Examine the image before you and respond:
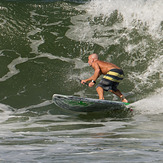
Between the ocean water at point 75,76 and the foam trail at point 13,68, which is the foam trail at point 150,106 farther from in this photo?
the foam trail at point 13,68

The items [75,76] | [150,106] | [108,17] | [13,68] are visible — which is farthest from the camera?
[108,17]

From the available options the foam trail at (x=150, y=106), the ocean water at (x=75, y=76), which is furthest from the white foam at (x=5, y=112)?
the foam trail at (x=150, y=106)

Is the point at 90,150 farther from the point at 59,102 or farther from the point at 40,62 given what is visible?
the point at 40,62

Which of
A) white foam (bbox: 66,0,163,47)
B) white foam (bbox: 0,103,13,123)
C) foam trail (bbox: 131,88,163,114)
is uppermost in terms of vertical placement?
white foam (bbox: 66,0,163,47)

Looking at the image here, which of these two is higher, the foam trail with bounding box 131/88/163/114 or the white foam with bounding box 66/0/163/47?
the white foam with bounding box 66/0/163/47

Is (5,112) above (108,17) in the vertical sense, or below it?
below

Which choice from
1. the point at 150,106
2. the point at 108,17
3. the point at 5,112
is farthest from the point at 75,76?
the point at 108,17

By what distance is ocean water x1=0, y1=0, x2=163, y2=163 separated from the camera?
407cm

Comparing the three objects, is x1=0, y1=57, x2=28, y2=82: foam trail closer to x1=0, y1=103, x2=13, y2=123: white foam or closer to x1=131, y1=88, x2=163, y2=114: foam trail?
x1=0, y1=103, x2=13, y2=123: white foam

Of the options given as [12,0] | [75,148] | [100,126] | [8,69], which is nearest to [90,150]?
[75,148]

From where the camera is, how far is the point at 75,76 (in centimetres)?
1023

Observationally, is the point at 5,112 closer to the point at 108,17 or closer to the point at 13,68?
the point at 13,68

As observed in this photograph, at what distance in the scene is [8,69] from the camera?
417 inches

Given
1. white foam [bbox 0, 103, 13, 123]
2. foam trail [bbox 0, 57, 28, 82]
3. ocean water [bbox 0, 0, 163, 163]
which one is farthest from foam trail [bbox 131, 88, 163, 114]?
foam trail [bbox 0, 57, 28, 82]
